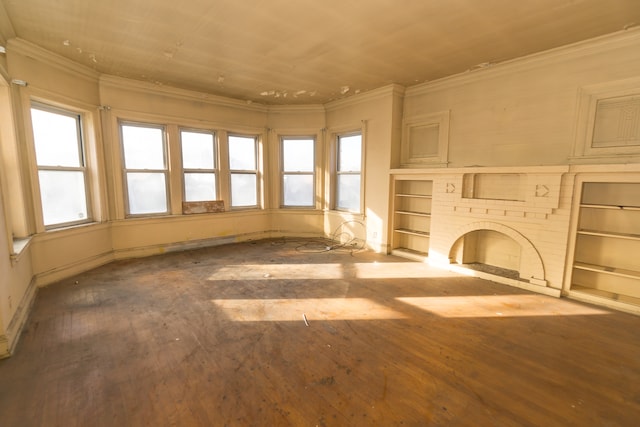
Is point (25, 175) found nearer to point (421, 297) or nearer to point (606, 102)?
point (421, 297)

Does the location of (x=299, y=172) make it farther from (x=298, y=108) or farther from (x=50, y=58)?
(x=50, y=58)

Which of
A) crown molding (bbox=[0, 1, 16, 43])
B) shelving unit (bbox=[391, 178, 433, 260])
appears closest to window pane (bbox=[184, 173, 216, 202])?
crown molding (bbox=[0, 1, 16, 43])

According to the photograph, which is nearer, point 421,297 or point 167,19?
point 167,19

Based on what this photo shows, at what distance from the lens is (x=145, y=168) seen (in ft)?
16.8

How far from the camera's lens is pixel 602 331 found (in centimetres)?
275

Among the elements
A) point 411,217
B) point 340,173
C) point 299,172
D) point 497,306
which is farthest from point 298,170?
point 497,306

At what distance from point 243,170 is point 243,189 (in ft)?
1.37

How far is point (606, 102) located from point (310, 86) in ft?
13.2

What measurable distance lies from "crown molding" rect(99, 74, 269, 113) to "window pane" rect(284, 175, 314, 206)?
1.64m

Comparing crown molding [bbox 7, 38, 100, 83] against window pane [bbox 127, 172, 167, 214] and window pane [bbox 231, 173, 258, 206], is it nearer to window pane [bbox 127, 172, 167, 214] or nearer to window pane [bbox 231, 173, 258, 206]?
window pane [bbox 127, 172, 167, 214]

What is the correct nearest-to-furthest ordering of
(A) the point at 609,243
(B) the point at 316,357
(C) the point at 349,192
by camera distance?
(B) the point at 316,357 → (A) the point at 609,243 → (C) the point at 349,192

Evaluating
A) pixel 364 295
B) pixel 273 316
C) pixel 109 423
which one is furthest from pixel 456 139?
pixel 109 423

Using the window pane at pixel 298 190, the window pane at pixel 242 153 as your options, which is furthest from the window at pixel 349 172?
the window pane at pixel 242 153

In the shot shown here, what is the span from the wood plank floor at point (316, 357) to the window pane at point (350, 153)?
2.93 metres
